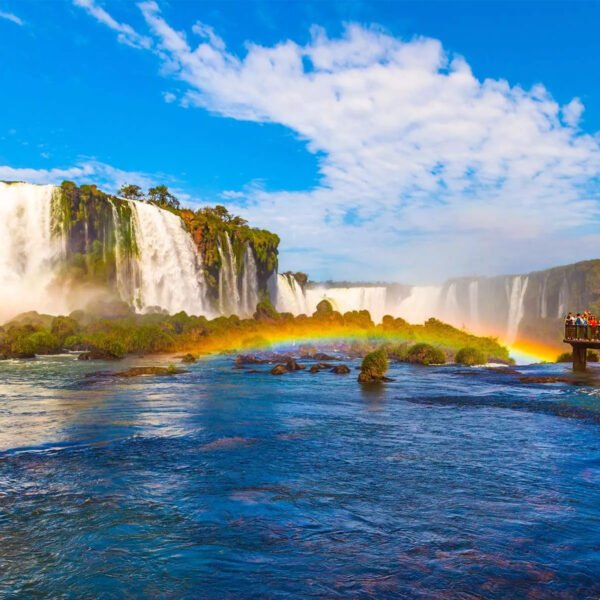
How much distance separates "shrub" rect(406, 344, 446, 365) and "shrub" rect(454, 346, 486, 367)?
145cm

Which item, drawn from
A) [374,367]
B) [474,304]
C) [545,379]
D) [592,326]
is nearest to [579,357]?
[592,326]

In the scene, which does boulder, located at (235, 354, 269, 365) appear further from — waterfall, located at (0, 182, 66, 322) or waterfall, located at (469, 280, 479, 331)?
waterfall, located at (469, 280, 479, 331)

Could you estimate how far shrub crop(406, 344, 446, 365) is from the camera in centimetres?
4484

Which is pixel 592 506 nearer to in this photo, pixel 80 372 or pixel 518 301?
pixel 80 372

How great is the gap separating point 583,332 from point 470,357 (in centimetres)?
1084

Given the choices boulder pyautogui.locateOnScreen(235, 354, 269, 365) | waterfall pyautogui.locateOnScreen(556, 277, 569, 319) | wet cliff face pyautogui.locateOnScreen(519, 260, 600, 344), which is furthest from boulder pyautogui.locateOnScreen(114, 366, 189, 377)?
waterfall pyautogui.locateOnScreen(556, 277, 569, 319)

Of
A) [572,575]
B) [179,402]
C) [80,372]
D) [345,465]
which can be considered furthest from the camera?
[80,372]

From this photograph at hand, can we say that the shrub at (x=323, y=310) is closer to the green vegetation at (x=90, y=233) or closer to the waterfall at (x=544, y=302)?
the green vegetation at (x=90, y=233)

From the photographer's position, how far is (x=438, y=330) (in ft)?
202

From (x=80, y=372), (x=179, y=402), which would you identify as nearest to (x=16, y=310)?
(x=80, y=372)

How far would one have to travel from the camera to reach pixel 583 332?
36.4 meters

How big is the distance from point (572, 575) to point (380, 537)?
103 inches

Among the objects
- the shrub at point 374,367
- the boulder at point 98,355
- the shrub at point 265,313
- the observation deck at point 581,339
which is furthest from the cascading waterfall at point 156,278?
the observation deck at point 581,339

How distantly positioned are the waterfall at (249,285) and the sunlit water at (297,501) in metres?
65.0
